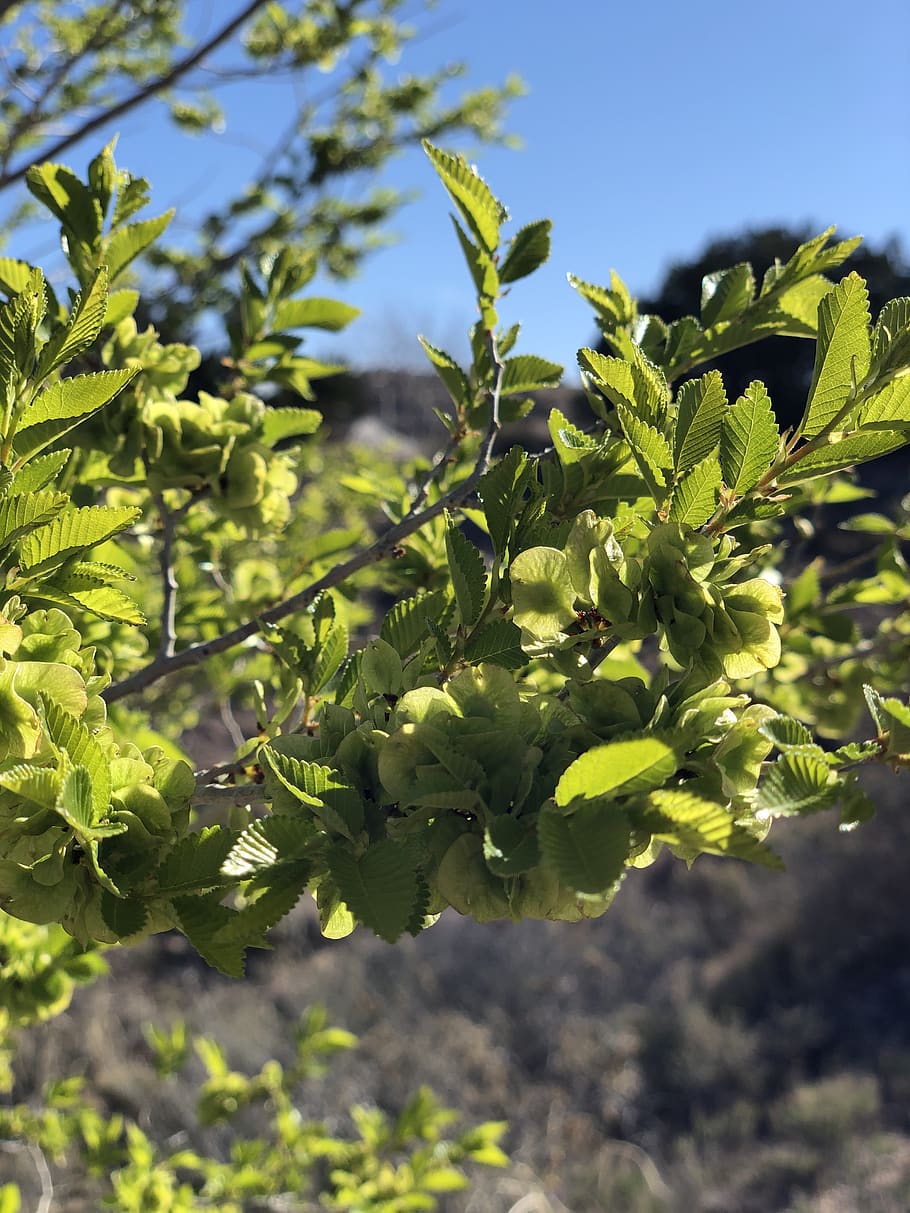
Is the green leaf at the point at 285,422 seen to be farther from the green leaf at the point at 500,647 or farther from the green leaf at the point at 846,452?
the green leaf at the point at 846,452

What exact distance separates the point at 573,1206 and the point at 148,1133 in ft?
8.31

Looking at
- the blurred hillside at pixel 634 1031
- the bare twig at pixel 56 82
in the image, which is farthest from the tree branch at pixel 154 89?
the blurred hillside at pixel 634 1031

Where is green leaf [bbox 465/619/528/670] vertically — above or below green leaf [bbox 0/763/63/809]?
below

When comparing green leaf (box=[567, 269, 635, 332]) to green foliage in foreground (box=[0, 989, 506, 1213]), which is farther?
green foliage in foreground (box=[0, 989, 506, 1213])

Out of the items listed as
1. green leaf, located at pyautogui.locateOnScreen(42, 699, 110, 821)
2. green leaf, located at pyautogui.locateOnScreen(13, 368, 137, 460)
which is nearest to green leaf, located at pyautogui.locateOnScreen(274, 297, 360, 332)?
green leaf, located at pyautogui.locateOnScreen(13, 368, 137, 460)

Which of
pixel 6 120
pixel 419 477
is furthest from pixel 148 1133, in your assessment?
pixel 6 120

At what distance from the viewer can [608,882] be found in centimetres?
62

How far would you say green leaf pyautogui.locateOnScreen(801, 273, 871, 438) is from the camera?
0.85m

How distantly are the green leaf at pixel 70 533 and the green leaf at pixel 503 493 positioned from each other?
0.35 meters

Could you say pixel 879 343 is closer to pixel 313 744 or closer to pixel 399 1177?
pixel 313 744

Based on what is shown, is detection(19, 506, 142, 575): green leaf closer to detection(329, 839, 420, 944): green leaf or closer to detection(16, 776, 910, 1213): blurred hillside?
detection(329, 839, 420, 944): green leaf

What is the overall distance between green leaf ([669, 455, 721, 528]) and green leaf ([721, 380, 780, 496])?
0.09 feet

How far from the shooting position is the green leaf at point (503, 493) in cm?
95

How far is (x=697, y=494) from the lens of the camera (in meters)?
0.83
